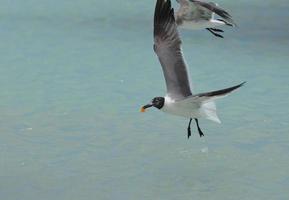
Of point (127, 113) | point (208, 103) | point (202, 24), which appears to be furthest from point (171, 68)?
point (127, 113)

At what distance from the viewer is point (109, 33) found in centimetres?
883

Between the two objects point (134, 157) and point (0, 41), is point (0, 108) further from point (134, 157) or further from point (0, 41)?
point (0, 41)

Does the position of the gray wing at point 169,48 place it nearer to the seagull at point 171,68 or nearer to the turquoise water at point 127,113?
the seagull at point 171,68

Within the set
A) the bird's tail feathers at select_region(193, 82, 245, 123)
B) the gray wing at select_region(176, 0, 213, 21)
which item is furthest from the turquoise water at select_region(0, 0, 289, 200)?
the gray wing at select_region(176, 0, 213, 21)

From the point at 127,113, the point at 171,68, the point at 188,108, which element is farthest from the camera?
the point at 127,113

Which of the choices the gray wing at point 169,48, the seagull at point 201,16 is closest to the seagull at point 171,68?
the gray wing at point 169,48

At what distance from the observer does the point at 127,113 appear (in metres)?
6.34

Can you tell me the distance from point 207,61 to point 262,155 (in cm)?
237

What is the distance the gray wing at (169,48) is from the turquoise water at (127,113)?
2.53 feet

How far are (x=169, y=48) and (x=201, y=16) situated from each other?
Result: 1364 millimetres

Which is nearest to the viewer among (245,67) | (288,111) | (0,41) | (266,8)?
(288,111)

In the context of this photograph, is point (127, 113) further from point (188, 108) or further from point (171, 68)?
point (188, 108)

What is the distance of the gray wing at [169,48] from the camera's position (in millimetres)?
4414

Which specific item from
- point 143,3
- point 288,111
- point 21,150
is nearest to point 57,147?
point 21,150
